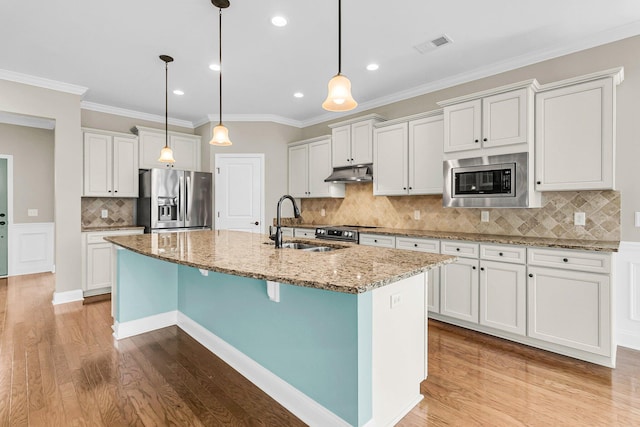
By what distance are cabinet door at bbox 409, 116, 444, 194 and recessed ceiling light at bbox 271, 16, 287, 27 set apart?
1.90 m

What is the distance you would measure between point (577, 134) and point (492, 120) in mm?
677

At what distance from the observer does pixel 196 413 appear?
1.92m

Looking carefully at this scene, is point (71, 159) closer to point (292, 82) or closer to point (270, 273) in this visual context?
point (292, 82)

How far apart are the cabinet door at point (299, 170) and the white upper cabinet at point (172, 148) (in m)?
1.59

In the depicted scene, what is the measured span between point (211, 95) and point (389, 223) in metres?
3.00

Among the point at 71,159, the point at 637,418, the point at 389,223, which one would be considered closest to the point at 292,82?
the point at 389,223

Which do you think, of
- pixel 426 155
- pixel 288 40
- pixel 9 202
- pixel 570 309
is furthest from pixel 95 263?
pixel 570 309

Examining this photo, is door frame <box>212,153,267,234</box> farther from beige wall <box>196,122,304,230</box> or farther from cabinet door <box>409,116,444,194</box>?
cabinet door <box>409,116,444,194</box>

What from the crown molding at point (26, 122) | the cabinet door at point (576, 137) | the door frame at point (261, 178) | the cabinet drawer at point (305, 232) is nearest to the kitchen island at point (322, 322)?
the cabinet door at point (576, 137)

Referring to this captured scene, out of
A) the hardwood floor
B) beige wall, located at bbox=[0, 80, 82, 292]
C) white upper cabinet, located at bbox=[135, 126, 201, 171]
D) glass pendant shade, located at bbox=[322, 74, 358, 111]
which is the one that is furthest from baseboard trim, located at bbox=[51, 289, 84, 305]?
glass pendant shade, located at bbox=[322, 74, 358, 111]

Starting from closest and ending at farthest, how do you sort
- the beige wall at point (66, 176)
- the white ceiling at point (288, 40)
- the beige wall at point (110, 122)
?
1. the white ceiling at point (288, 40)
2. the beige wall at point (66, 176)
3. the beige wall at point (110, 122)

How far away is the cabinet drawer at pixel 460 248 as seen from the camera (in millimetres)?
3066

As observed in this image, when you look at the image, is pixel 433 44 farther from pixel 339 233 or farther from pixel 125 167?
pixel 125 167

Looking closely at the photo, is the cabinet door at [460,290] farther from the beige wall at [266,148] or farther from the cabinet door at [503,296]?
the beige wall at [266,148]
